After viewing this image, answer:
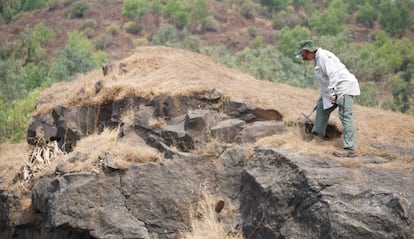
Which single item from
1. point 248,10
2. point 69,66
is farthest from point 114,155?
point 248,10

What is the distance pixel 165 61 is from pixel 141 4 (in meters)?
88.2

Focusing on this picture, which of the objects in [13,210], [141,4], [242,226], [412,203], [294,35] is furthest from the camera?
[141,4]

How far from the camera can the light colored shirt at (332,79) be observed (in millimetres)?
9398

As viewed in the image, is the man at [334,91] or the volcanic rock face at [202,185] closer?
the volcanic rock face at [202,185]

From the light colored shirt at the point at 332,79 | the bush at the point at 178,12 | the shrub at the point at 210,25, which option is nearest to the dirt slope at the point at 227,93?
the light colored shirt at the point at 332,79

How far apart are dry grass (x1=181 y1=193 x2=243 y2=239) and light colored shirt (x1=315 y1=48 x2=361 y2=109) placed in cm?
232

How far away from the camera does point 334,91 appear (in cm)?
942

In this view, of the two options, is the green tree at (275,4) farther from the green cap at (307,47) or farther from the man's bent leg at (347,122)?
the man's bent leg at (347,122)

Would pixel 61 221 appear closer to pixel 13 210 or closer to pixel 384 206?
pixel 13 210

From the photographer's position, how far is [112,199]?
9945 mm

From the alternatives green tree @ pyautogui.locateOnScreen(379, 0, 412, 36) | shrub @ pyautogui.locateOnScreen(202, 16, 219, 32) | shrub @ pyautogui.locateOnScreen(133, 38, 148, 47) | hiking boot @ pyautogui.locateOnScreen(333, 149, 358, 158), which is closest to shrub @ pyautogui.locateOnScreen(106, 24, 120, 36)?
shrub @ pyautogui.locateOnScreen(133, 38, 148, 47)

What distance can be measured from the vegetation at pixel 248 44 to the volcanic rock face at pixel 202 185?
1597cm

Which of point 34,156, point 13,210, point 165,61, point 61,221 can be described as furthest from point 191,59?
point 61,221

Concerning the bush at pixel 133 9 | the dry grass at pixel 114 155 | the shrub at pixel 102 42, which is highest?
the dry grass at pixel 114 155
